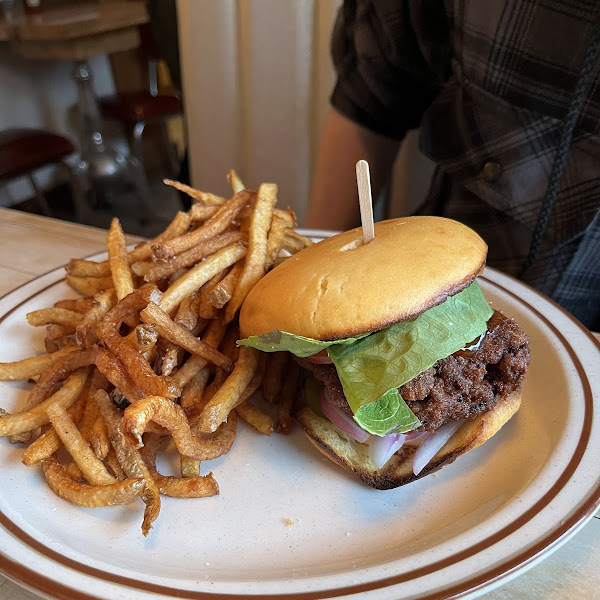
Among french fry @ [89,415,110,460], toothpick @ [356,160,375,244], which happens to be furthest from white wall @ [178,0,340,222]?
french fry @ [89,415,110,460]

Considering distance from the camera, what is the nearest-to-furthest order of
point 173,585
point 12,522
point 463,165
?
point 173,585
point 12,522
point 463,165

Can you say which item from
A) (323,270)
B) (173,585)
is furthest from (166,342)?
(173,585)

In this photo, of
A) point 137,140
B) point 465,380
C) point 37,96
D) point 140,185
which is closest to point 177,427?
point 465,380

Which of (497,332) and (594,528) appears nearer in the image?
(594,528)

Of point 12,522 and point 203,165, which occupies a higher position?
point 12,522

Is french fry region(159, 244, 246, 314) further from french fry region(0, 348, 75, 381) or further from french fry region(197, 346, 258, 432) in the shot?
french fry region(0, 348, 75, 381)

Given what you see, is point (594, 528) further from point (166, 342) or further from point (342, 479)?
point (166, 342)

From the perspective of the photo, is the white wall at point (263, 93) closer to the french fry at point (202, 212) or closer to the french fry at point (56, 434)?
the french fry at point (202, 212)

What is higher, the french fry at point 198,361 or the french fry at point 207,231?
the french fry at point 207,231

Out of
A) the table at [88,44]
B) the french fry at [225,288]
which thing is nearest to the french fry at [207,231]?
the french fry at [225,288]
